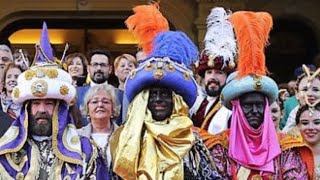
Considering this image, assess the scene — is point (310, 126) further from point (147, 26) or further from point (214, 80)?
point (147, 26)

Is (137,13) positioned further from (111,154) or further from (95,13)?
(95,13)

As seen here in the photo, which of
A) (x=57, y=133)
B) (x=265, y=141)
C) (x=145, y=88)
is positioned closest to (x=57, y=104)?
(x=57, y=133)

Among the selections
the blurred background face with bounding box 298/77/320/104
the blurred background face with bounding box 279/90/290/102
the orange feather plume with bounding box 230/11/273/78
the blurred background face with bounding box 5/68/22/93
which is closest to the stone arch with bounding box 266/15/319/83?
the blurred background face with bounding box 279/90/290/102

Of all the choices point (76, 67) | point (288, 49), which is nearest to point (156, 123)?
point (76, 67)

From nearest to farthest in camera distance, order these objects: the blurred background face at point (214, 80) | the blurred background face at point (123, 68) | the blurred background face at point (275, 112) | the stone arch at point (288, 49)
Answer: the blurred background face at point (275, 112) < the blurred background face at point (214, 80) < the blurred background face at point (123, 68) < the stone arch at point (288, 49)

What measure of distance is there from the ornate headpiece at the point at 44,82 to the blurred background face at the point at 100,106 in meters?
0.44

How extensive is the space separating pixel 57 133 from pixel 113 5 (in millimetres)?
5670

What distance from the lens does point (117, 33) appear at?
460 inches

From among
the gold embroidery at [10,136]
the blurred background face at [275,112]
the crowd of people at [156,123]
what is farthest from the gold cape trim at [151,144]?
the blurred background face at [275,112]

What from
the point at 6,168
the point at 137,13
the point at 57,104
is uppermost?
the point at 137,13

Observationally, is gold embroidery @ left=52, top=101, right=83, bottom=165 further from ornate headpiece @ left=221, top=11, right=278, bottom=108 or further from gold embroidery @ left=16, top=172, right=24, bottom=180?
ornate headpiece @ left=221, top=11, right=278, bottom=108

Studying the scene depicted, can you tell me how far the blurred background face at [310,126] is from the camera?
6242 millimetres

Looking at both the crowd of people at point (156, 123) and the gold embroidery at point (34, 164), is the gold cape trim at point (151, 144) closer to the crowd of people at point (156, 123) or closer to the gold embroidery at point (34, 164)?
the crowd of people at point (156, 123)

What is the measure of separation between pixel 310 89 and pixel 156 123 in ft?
5.40
